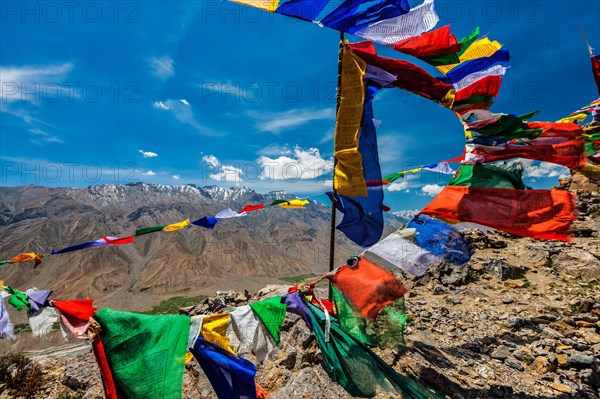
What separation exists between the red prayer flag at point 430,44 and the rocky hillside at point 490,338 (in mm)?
6544

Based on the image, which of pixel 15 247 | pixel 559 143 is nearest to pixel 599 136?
pixel 559 143

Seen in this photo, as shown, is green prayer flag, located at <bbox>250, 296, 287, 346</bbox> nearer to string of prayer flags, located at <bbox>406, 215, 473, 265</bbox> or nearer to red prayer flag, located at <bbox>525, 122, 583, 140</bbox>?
string of prayer flags, located at <bbox>406, 215, 473, 265</bbox>

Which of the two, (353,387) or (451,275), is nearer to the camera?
(353,387)

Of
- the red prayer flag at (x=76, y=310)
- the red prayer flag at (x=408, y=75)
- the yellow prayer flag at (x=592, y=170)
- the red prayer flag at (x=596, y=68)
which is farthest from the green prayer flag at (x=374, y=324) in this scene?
the red prayer flag at (x=596, y=68)

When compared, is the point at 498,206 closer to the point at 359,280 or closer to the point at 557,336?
the point at 359,280

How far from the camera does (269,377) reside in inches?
265

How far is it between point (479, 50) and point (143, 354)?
787 centimetres

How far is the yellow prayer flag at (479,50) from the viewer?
5848 mm

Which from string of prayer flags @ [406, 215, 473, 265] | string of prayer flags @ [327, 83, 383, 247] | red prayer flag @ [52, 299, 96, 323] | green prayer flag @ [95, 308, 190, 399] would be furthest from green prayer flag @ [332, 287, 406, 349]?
red prayer flag @ [52, 299, 96, 323]

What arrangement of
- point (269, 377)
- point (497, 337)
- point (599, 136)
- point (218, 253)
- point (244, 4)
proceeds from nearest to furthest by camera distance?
point (244, 4)
point (599, 136)
point (269, 377)
point (497, 337)
point (218, 253)

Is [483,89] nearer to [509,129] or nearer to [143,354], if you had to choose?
[509,129]

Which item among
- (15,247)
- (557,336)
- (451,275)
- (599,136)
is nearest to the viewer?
(599,136)

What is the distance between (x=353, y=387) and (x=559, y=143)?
535cm

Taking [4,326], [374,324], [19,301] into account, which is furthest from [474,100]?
[4,326]
